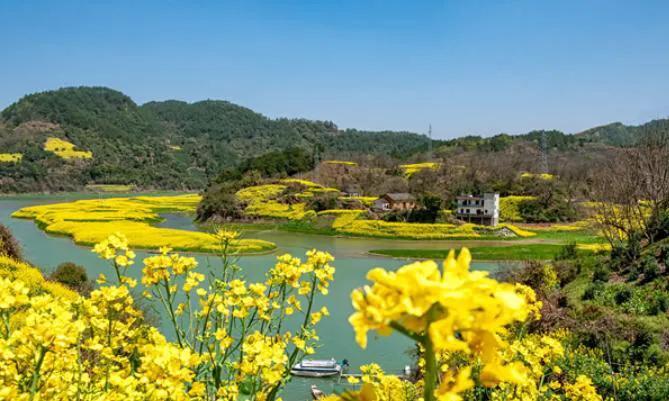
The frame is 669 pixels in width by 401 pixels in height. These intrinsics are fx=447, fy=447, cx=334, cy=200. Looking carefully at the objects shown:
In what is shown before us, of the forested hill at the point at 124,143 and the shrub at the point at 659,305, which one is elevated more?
the forested hill at the point at 124,143

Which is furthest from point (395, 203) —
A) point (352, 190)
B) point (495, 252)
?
point (495, 252)

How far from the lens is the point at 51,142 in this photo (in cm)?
12338

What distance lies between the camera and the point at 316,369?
495 inches

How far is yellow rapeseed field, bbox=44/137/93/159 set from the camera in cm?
11812

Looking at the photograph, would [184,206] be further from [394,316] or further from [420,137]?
[420,137]

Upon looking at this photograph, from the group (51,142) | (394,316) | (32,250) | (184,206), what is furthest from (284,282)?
(51,142)

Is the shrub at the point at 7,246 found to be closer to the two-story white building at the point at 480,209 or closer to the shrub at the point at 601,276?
the shrub at the point at 601,276

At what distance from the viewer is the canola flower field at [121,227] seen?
34.4 meters

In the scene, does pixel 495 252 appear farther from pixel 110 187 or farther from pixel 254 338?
pixel 110 187

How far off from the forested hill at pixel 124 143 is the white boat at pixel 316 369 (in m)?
73.6

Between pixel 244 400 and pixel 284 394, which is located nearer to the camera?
pixel 244 400

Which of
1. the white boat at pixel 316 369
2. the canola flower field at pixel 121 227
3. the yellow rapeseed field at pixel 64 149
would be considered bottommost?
the white boat at pixel 316 369

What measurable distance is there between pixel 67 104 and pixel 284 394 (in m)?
175

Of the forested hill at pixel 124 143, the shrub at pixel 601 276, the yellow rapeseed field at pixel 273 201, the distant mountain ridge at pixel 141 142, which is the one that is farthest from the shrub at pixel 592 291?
the forested hill at pixel 124 143
